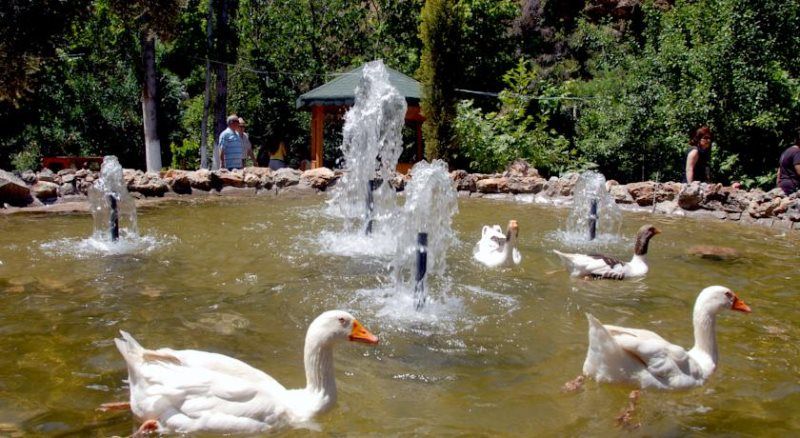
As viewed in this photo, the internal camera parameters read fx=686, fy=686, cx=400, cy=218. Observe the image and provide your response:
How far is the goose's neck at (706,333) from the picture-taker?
14.2 feet

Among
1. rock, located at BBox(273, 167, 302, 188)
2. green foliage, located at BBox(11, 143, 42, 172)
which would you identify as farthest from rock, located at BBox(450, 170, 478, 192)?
green foliage, located at BBox(11, 143, 42, 172)

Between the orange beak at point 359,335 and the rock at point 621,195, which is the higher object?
the rock at point 621,195

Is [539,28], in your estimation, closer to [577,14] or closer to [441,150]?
[577,14]

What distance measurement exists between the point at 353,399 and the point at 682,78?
14010 mm

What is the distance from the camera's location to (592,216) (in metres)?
9.36

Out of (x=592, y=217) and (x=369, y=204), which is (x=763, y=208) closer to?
(x=592, y=217)

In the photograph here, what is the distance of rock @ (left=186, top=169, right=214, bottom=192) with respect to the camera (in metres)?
13.4

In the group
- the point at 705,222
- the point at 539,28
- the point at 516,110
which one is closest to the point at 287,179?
the point at 516,110

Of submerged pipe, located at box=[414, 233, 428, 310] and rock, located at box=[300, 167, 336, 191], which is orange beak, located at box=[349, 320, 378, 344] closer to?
submerged pipe, located at box=[414, 233, 428, 310]

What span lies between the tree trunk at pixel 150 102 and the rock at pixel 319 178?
503 cm

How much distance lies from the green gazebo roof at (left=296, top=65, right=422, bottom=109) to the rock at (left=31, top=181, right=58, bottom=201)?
859cm

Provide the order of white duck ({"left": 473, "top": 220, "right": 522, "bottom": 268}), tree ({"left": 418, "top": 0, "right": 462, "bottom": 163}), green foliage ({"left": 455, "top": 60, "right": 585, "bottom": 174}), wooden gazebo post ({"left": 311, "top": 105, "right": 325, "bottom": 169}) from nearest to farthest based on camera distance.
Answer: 1. white duck ({"left": 473, "top": 220, "right": 522, "bottom": 268})
2. green foliage ({"left": 455, "top": 60, "right": 585, "bottom": 174})
3. tree ({"left": 418, "top": 0, "right": 462, "bottom": 163})
4. wooden gazebo post ({"left": 311, "top": 105, "right": 325, "bottom": 169})

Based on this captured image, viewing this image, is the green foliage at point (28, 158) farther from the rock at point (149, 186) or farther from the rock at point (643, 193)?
the rock at point (643, 193)

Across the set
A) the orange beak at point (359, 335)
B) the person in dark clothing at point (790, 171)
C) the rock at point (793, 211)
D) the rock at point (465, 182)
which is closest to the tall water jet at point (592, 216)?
the rock at point (793, 211)
